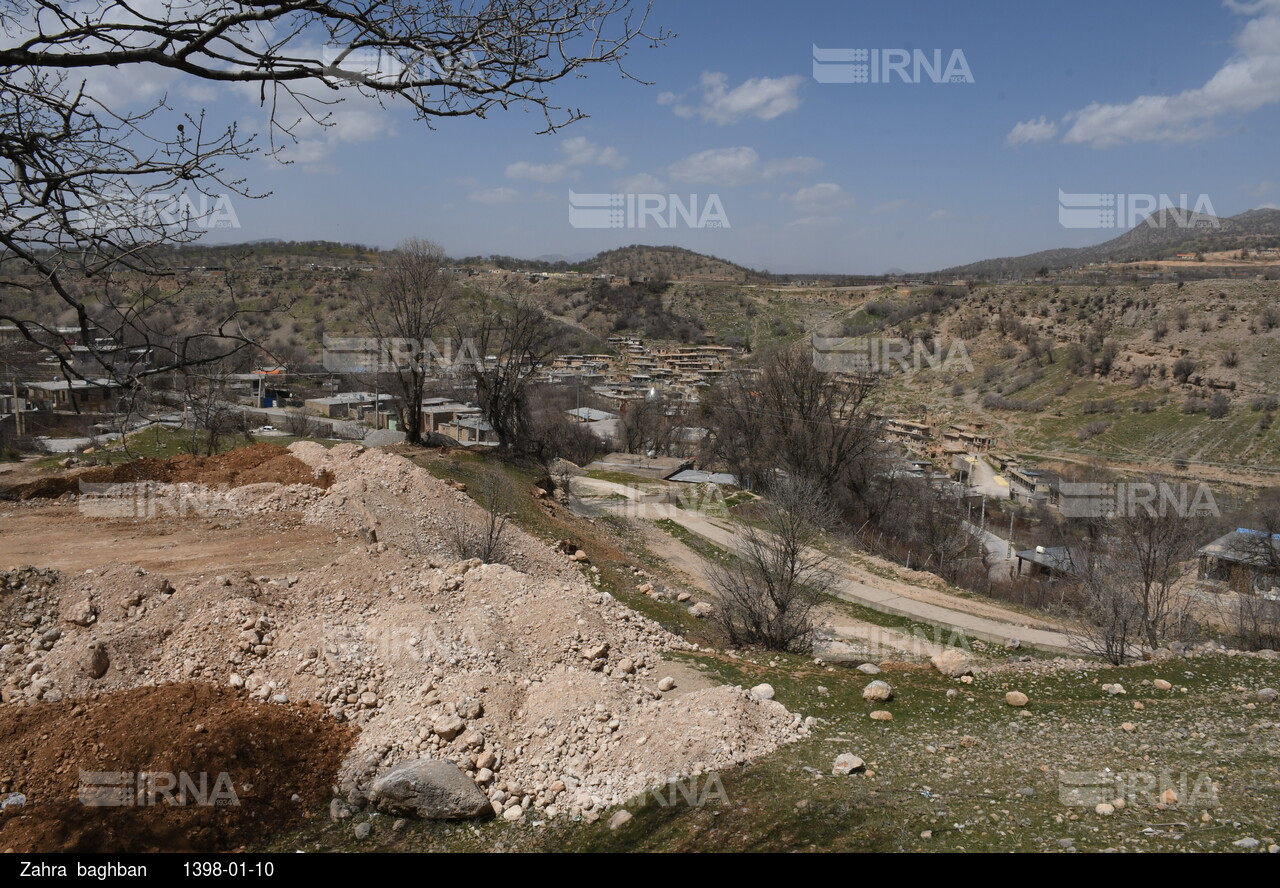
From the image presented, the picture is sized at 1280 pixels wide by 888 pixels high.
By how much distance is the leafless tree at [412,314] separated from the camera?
2220 cm

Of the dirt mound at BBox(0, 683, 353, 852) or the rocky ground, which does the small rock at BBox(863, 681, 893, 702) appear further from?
the dirt mound at BBox(0, 683, 353, 852)

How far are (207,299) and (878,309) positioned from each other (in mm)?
62029

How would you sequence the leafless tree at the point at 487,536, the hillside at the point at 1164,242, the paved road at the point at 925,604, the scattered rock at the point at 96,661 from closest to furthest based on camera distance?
the scattered rock at the point at 96,661
the leafless tree at the point at 487,536
the paved road at the point at 925,604
the hillside at the point at 1164,242

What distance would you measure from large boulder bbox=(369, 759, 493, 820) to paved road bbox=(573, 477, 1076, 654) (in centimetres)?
922

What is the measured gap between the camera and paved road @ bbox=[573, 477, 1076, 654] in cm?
1592

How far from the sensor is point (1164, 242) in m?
99.2

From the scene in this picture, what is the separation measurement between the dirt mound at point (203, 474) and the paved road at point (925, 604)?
8589 millimetres

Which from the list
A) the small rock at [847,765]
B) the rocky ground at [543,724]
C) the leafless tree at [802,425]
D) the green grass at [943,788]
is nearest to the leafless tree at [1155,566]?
the rocky ground at [543,724]

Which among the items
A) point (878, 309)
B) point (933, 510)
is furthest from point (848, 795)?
point (878, 309)

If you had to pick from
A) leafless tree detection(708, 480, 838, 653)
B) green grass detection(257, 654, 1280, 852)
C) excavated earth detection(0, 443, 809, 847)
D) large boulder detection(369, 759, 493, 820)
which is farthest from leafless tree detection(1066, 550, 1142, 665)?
large boulder detection(369, 759, 493, 820)

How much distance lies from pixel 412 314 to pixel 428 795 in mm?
18354

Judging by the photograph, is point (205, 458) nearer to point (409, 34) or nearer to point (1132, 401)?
point (409, 34)

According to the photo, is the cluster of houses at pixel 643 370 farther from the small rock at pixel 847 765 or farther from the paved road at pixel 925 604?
the small rock at pixel 847 765

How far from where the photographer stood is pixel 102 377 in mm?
3557
